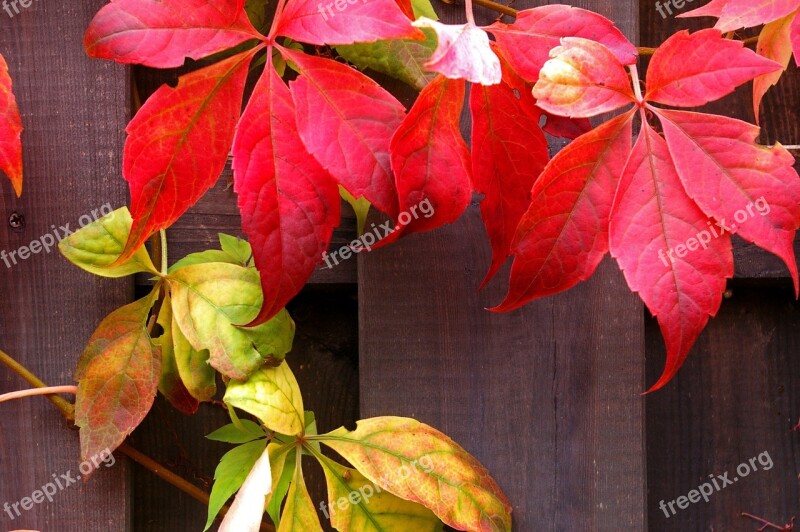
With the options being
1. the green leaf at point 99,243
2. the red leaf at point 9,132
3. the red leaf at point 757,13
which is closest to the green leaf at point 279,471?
the green leaf at point 99,243

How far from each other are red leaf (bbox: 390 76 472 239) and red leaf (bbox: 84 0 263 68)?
16cm

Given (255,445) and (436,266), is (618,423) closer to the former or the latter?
(436,266)

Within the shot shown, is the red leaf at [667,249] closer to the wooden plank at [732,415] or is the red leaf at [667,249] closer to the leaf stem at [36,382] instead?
the wooden plank at [732,415]

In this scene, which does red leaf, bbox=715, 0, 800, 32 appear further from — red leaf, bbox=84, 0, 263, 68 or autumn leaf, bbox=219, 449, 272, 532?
autumn leaf, bbox=219, 449, 272, 532

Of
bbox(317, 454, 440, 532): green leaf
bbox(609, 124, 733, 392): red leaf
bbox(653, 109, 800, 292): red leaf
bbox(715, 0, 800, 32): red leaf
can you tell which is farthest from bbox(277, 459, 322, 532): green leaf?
bbox(715, 0, 800, 32): red leaf

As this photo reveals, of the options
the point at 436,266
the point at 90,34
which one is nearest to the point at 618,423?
the point at 436,266

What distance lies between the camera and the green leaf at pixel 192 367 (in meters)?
0.69

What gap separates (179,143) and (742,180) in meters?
0.48

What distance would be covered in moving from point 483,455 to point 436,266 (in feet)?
0.71

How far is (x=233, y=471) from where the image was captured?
2.29 ft

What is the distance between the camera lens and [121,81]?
0.76 meters

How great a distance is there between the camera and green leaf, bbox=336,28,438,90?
72 cm

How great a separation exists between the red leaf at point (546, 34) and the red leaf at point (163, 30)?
0.76ft

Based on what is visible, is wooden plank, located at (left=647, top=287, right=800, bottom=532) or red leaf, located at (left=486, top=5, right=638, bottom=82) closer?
red leaf, located at (left=486, top=5, right=638, bottom=82)
